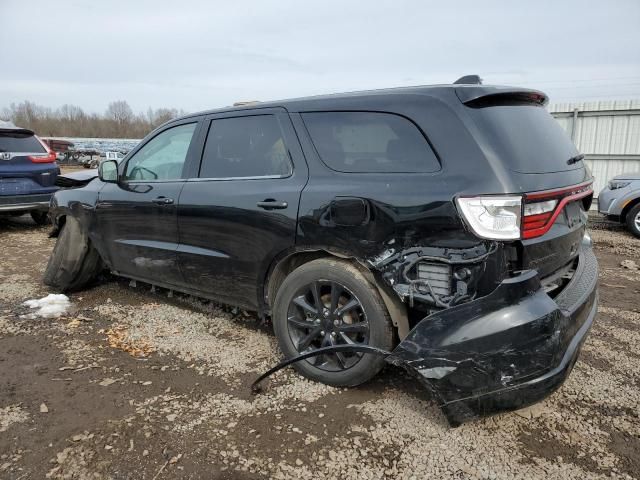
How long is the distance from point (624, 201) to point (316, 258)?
24.4 ft

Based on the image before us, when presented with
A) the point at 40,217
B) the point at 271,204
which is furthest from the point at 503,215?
the point at 40,217

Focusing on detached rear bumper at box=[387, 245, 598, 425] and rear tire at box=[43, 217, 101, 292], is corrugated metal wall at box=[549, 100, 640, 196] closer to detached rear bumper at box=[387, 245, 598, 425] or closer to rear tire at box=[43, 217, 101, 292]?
detached rear bumper at box=[387, 245, 598, 425]

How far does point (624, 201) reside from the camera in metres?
8.06

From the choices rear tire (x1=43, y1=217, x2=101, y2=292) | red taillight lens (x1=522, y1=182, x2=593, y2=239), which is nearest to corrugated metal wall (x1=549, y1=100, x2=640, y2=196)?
red taillight lens (x1=522, y1=182, x2=593, y2=239)

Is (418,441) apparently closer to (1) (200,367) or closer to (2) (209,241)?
(1) (200,367)

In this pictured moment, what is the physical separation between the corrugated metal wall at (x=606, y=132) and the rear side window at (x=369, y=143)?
1060 centimetres

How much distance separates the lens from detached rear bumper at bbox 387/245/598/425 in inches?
84.0

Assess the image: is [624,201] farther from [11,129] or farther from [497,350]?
[11,129]

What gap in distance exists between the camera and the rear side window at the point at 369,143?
2488 mm

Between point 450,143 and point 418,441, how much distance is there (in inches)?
61.3

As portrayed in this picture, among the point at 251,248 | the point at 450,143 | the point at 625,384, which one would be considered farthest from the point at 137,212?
the point at 625,384

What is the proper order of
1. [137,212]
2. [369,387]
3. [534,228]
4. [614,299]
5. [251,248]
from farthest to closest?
[614,299] → [137,212] → [251,248] → [369,387] → [534,228]

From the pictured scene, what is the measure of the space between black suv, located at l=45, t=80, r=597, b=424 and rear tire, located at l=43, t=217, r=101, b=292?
1.57m

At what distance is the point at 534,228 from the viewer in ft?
7.46
